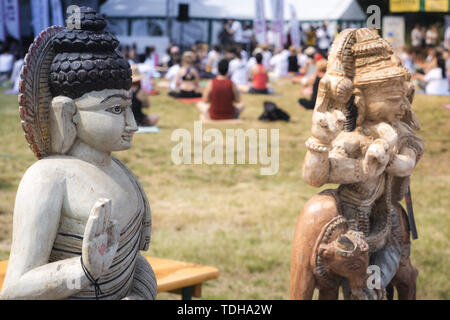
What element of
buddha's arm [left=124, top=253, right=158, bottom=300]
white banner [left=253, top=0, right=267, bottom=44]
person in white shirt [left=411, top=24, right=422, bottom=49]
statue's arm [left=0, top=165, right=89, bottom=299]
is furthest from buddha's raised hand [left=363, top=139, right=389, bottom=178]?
person in white shirt [left=411, top=24, right=422, bottom=49]

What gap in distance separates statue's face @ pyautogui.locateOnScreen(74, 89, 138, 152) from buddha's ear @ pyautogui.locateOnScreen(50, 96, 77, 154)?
0.03 m

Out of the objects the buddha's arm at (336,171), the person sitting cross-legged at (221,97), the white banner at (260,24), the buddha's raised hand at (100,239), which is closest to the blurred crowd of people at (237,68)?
the person sitting cross-legged at (221,97)

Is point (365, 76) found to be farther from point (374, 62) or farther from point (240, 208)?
point (240, 208)

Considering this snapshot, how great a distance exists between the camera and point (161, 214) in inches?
265

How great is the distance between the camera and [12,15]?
1698 centimetres

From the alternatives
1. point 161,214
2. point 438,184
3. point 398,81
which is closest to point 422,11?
point 438,184

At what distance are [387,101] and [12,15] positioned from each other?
15452 millimetres

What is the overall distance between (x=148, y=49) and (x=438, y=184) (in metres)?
15.1

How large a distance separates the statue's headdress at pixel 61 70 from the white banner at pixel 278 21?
20526mm

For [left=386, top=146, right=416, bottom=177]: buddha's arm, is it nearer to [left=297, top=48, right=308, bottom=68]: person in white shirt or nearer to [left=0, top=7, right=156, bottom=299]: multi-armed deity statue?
[left=0, top=7, right=156, bottom=299]: multi-armed deity statue

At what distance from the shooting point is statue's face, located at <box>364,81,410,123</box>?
3.54 m

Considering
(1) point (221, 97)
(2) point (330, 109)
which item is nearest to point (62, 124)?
(2) point (330, 109)

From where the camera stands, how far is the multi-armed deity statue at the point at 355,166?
11.4 ft
